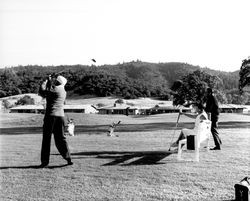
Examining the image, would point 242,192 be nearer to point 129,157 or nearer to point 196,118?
point 196,118

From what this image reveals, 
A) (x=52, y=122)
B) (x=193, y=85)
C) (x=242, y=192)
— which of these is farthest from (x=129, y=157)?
(x=193, y=85)

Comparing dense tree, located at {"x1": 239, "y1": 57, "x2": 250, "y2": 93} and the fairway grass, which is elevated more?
dense tree, located at {"x1": 239, "y1": 57, "x2": 250, "y2": 93}

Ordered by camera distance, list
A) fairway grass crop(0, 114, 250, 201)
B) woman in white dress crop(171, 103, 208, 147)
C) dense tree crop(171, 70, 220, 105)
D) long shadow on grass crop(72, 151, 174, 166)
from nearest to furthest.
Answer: fairway grass crop(0, 114, 250, 201)
long shadow on grass crop(72, 151, 174, 166)
woman in white dress crop(171, 103, 208, 147)
dense tree crop(171, 70, 220, 105)

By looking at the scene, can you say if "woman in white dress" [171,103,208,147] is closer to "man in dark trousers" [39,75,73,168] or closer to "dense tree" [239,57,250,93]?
"man in dark trousers" [39,75,73,168]

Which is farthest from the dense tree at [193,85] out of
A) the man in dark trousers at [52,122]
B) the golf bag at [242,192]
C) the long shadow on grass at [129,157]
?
the golf bag at [242,192]

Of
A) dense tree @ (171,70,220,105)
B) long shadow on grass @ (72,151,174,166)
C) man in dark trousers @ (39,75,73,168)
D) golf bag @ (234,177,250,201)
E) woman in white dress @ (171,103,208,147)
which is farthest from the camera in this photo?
dense tree @ (171,70,220,105)

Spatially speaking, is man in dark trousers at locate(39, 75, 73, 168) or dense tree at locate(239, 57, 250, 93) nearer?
man in dark trousers at locate(39, 75, 73, 168)

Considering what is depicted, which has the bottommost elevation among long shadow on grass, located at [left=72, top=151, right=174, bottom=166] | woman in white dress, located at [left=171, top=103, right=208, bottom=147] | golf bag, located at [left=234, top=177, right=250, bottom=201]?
long shadow on grass, located at [left=72, top=151, right=174, bottom=166]

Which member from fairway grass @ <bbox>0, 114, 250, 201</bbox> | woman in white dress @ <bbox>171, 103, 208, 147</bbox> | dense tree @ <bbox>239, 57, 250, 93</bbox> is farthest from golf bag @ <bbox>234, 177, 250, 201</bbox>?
dense tree @ <bbox>239, 57, 250, 93</bbox>

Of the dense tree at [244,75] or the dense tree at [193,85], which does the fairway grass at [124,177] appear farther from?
the dense tree at [193,85]

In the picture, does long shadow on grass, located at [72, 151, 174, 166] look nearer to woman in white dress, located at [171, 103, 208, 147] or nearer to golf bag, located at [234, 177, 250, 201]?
woman in white dress, located at [171, 103, 208, 147]

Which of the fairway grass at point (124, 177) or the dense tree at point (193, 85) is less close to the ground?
the dense tree at point (193, 85)

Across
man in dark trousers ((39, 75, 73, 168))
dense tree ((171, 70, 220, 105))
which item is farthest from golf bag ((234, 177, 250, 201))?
dense tree ((171, 70, 220, 105))

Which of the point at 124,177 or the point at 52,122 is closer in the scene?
the point at 124,177
